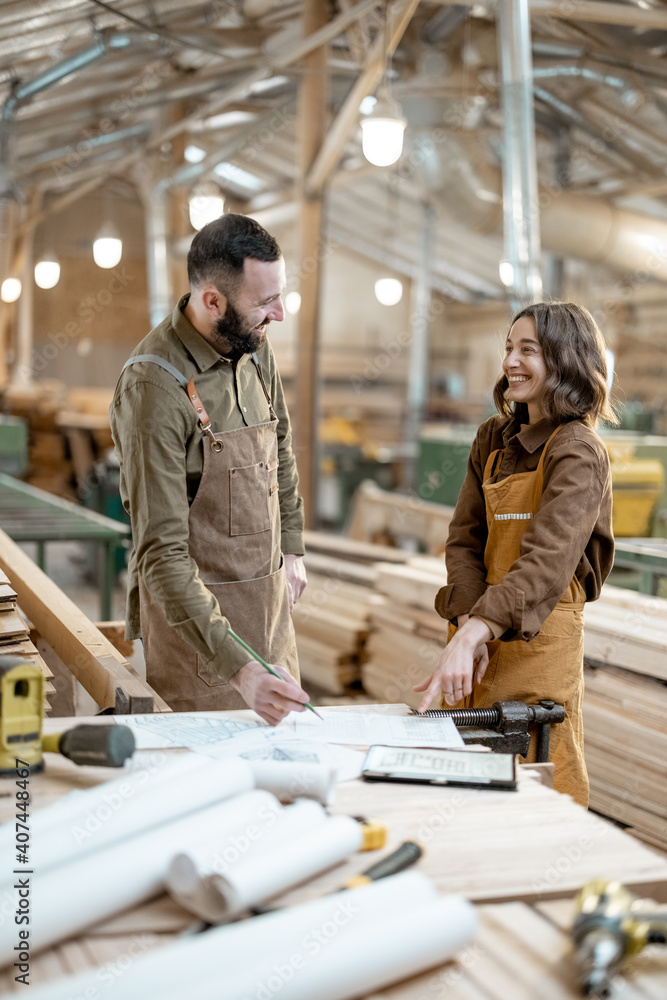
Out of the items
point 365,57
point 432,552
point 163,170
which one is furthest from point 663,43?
point 163,170

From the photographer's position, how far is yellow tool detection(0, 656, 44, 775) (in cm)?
155

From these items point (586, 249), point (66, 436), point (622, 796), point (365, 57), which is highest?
point (365, 57)

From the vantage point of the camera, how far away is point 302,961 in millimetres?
1045

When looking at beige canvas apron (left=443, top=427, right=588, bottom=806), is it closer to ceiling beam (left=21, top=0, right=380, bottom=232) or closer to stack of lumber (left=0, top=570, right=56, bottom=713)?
stack of lumber (left=0, top=570, right=56, bottom=713)

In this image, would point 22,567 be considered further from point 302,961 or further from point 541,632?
point 302,961

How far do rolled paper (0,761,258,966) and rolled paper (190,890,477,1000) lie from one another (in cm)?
20

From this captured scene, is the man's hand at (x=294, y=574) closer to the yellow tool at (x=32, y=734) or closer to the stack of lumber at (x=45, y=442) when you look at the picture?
the yellow tool at (x=32, y=734)

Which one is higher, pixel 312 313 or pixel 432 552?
pixel 312 313

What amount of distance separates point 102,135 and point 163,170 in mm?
898

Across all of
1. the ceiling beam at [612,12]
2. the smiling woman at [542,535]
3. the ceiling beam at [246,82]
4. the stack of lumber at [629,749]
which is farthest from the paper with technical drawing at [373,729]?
the ceiling beam at [612,12]

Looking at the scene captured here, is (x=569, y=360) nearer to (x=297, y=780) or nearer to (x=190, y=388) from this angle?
(x=190, y=388)

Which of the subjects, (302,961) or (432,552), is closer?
(302,961)

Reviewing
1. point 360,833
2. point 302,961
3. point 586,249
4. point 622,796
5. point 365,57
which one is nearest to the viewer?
point 302,961

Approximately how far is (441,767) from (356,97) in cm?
617
